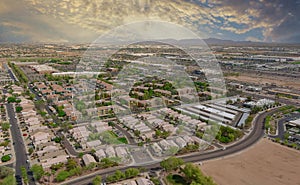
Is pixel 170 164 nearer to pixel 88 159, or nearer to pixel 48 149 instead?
pixel 88 159

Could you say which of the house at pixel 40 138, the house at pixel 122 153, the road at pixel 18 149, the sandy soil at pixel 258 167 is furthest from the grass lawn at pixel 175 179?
the house at pixel 40 138

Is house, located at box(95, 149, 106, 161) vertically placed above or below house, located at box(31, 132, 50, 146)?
below

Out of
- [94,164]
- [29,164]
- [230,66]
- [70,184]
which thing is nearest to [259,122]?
[94,164]

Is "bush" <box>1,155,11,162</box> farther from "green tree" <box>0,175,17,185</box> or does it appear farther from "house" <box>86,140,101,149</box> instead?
"house" <box>86,140,101,149</box>

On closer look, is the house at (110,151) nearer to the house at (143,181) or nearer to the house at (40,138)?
the house at (143,181)

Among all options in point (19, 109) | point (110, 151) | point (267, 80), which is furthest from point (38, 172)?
point (267, 80)

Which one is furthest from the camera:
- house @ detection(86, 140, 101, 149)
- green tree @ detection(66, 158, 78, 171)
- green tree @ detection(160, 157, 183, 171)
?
house @ detection(86, 140, 101, 149)

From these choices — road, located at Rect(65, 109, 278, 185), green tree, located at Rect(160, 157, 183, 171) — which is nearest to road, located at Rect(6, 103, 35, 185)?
road, located at Rect(65, 109, 278, 185)
